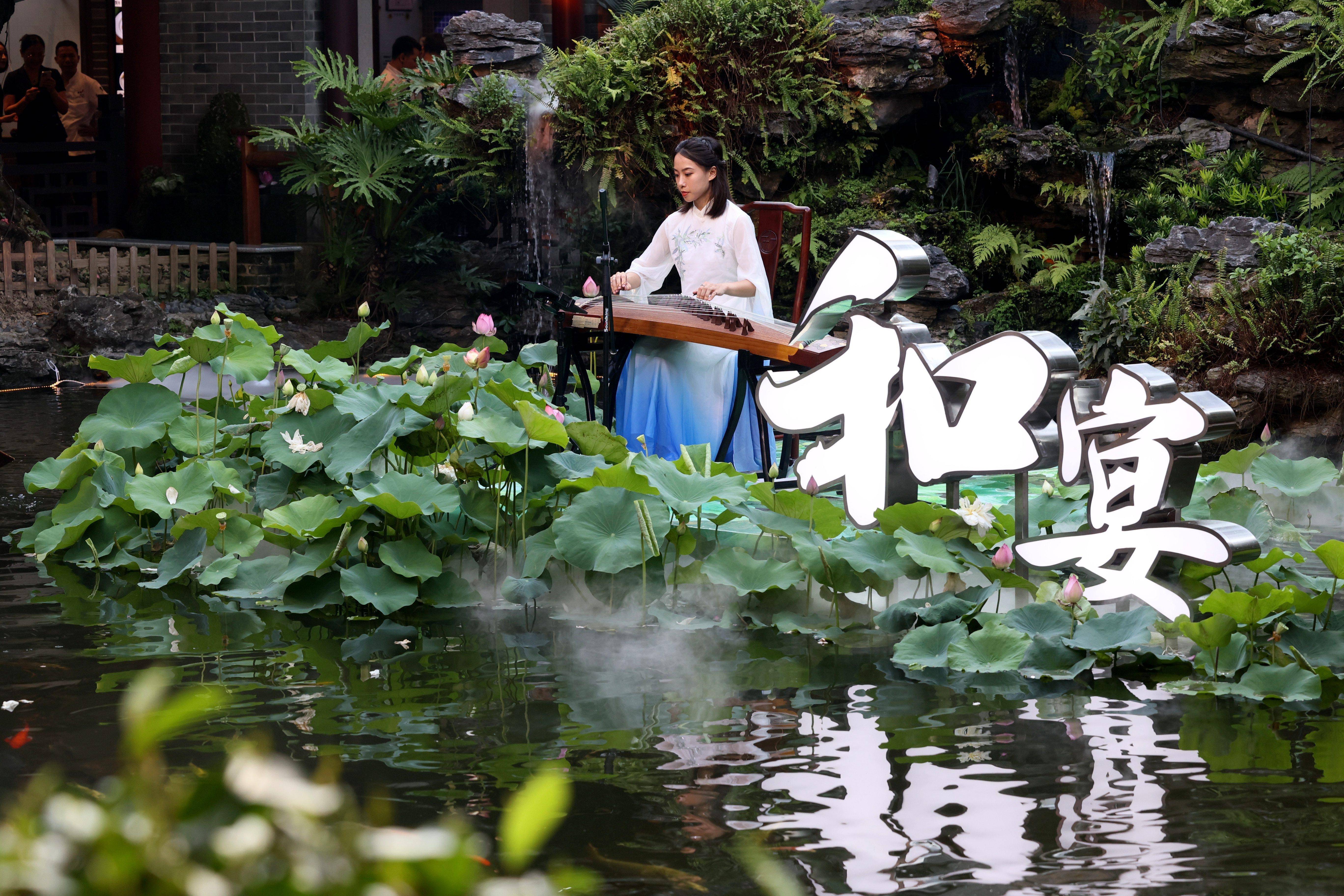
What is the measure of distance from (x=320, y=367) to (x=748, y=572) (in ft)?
8.27

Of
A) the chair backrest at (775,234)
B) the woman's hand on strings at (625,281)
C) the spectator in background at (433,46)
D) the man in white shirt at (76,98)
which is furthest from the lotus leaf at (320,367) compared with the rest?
the man in white shirt at (76,98)

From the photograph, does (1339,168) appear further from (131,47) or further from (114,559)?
(131,47)

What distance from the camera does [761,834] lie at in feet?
9.64

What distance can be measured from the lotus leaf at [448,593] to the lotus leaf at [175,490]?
98cm

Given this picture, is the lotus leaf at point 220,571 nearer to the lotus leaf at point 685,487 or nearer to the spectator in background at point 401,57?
the lotus leaf at point 685,487

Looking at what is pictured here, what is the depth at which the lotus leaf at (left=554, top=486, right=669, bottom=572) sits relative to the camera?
14.7ft

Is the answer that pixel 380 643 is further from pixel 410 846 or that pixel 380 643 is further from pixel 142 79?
pixel 142 79

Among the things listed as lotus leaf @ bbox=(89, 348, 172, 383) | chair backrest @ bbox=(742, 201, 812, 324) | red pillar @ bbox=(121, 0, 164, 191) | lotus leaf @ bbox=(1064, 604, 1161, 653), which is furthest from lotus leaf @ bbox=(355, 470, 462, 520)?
red pillar @ bbox=(121, 0, 164, 191)

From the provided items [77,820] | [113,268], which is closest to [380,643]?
[77,820]

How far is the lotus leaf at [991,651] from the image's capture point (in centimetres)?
401

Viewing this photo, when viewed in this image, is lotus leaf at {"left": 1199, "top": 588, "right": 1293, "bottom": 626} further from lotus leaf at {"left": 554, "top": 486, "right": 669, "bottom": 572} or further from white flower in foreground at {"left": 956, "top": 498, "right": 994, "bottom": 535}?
lotus leaf at {"left": 554, "top": 486, "right": 669, "bottom": 572}

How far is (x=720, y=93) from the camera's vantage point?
1163 cm

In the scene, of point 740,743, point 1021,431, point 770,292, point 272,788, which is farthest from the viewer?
point 770,292

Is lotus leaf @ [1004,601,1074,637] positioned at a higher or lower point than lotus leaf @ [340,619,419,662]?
higher
